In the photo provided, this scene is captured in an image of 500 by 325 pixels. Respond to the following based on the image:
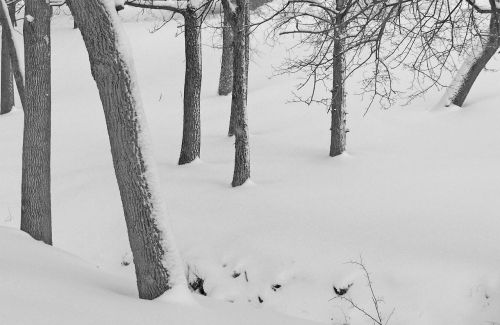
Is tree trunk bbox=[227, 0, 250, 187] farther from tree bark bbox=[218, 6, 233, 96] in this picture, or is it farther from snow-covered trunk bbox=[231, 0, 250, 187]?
tree bark bbox=[218, 6, 233, 96]

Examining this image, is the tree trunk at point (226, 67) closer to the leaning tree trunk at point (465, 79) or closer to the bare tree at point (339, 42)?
the bare tree at point (339, 42)

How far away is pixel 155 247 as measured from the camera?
197 inches

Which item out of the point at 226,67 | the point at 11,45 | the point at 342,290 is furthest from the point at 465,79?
the point at 11,45

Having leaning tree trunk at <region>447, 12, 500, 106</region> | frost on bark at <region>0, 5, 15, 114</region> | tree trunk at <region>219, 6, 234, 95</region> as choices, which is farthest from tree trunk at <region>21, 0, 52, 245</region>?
frost on bark at <region>0, 5, 15, 114</region>

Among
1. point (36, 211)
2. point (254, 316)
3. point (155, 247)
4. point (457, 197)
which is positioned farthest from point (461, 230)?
point (36, 211)

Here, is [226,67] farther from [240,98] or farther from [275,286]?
[275,286]

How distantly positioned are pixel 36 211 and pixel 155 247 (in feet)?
9.86

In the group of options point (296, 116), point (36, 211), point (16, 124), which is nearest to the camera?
point (36, 211)

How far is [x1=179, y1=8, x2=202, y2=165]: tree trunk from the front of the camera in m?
11.7

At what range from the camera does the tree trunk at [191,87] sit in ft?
38.3

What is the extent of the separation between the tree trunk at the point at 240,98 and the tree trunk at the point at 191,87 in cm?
177

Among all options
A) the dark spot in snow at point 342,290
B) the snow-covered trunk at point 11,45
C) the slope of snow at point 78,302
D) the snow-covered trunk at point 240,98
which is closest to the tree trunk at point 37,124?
the slope of snow at point 78,302

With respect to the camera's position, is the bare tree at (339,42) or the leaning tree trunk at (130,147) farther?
the bare tree at (339,42)

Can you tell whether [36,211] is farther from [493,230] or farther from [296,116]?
[296,116]
